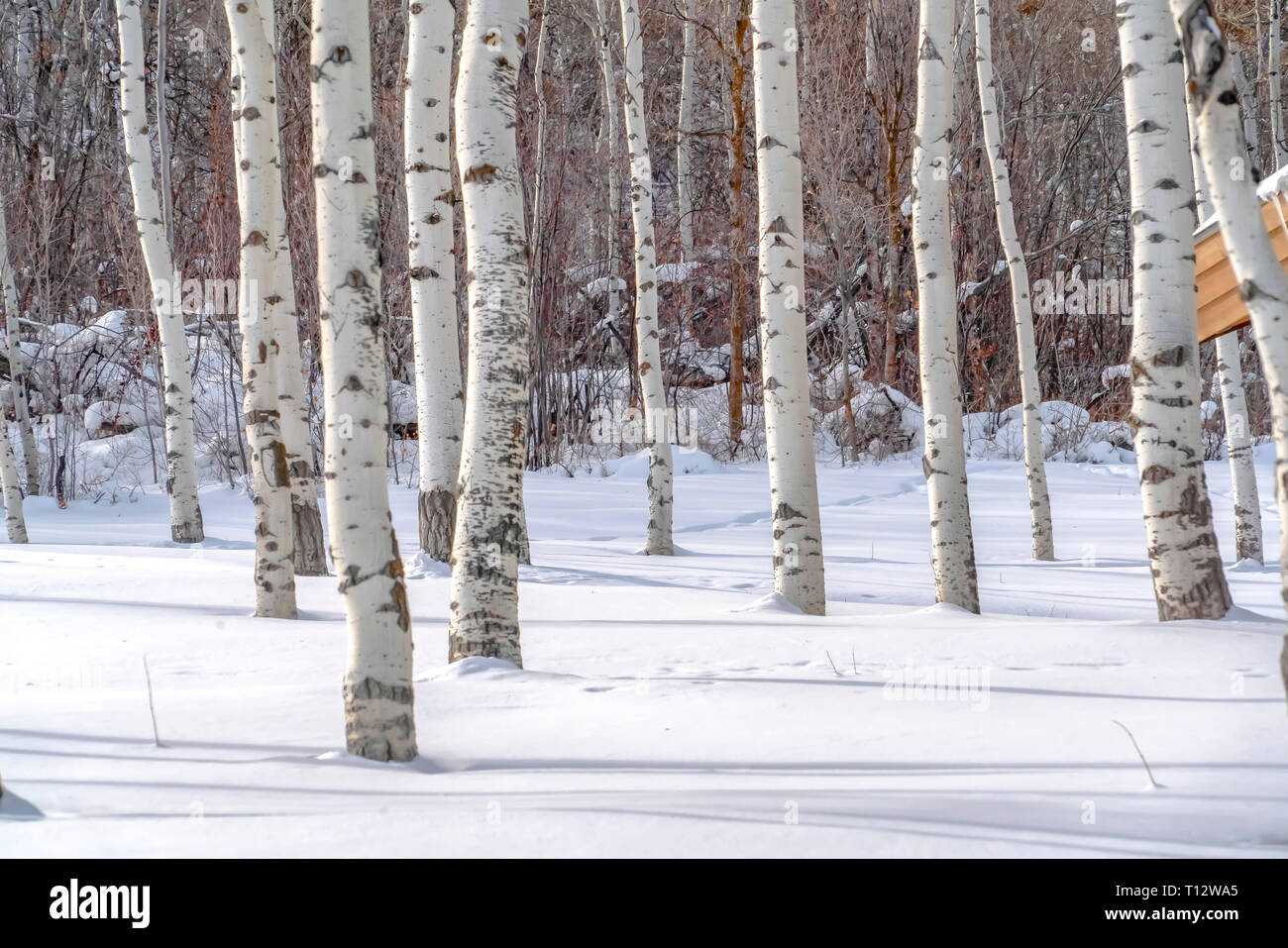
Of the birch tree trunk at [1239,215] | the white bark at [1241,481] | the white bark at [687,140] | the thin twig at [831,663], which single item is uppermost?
the white bark at [687,140]

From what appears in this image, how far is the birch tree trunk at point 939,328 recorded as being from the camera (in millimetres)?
6293

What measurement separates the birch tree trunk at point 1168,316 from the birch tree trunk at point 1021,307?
14.4 feet

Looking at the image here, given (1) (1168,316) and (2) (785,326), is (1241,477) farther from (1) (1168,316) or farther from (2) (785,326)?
(2) (785,326)

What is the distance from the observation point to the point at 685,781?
9.50 ft

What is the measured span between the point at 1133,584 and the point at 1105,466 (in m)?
8.30

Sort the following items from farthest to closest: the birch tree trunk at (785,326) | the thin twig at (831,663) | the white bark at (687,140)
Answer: the white bark at (687,140)
the birch tree trunk at (785,326)
the thin twig at (831,663)

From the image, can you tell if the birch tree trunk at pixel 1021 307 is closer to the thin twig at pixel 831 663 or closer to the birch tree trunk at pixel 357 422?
the thin twig at pixel 831 663

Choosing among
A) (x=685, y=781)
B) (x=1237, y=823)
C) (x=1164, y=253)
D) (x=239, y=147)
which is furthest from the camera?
(x=239, y=147)

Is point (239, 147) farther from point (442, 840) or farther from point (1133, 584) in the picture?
point (1133, 584)

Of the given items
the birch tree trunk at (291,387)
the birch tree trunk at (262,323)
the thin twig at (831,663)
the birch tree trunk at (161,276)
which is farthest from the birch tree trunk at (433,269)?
the birch tree trunk at (161,276)

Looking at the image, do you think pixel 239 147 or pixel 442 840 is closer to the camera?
pixel 442 840

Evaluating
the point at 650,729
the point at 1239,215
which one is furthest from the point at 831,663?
the point at 1239,215

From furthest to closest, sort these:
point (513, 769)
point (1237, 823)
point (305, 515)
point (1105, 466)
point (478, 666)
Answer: point (1105, 466) → point (305, 515) → point (478, 666) → point (513, 769) → point (1237, 823)

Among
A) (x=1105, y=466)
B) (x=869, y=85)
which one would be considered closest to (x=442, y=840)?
(x=1105, y=466)
